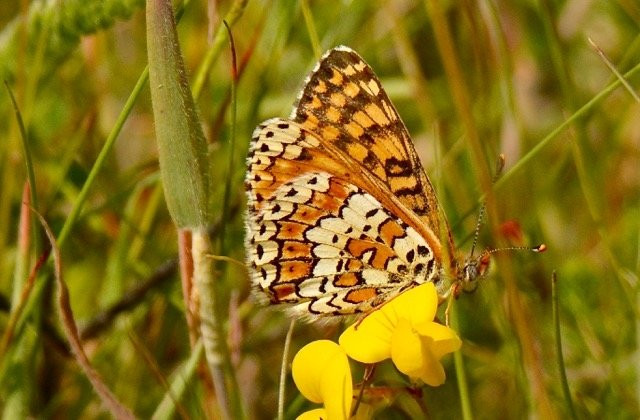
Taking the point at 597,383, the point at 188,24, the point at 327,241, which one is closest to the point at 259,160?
the point at 327,241

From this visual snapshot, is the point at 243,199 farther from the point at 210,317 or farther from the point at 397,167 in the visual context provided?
the point at 210,317

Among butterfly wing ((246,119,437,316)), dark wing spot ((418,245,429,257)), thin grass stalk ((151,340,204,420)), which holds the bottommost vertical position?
thin grass stalk ((151,340,204,420))

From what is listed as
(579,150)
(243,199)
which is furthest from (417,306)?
(243,199)

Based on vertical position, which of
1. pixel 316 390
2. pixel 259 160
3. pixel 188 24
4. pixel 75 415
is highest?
pixel 188 24

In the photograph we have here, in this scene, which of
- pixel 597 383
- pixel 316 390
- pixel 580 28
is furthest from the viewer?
pixel 580 28

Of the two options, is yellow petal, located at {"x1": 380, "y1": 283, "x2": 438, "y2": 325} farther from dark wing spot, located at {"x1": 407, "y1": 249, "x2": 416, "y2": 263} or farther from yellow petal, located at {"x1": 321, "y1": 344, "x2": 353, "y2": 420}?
dark wing spot, located at {"x1": 407, "y1": 249, "x2": 416, "y2": 263}

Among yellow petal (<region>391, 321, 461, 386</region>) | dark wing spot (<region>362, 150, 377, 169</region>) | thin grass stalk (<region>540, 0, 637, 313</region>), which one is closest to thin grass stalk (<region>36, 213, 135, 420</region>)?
yellow petal (<region>391, 321, 461, 386</region>)

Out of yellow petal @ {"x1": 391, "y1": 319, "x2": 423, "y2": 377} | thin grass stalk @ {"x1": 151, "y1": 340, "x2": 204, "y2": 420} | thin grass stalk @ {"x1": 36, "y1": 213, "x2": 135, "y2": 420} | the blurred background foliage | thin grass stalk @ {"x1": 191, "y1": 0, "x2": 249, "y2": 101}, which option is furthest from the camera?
the blurred background foliage

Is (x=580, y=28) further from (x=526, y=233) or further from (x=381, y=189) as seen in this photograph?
(x=381, y=189)
